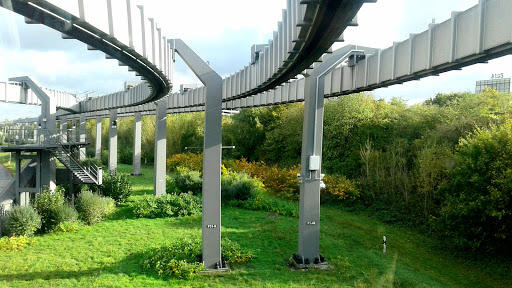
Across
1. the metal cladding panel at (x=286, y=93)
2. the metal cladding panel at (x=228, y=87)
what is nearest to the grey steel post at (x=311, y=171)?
the metal cladding panel at (x=286, y=93)

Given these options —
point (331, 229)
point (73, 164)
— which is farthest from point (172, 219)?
point (331, 229)

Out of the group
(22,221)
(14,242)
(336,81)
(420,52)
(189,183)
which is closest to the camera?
(420,52)

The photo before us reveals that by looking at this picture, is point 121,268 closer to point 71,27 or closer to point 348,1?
point 71,27

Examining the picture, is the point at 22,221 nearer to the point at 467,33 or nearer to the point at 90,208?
the point at 90,208

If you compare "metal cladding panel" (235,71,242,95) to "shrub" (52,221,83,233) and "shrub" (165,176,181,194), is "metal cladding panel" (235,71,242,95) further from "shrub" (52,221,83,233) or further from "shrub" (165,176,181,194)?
"shrub" (165,176,181,194)

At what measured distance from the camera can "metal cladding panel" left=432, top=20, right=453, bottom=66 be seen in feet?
21.2

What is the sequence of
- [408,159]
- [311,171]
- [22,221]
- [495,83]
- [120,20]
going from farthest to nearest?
[495,83] < [408,159] < [22,221] < [311,171] < [120,20]

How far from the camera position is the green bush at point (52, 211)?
1318 centimetres

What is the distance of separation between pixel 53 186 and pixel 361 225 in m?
12.3

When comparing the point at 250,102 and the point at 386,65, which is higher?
the point at 386,65

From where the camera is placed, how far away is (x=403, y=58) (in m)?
7.91

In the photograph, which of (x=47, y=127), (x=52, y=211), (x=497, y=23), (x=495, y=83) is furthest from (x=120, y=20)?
(x=495, y=83)

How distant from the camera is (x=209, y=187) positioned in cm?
958

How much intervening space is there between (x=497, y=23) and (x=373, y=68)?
3783 mm
